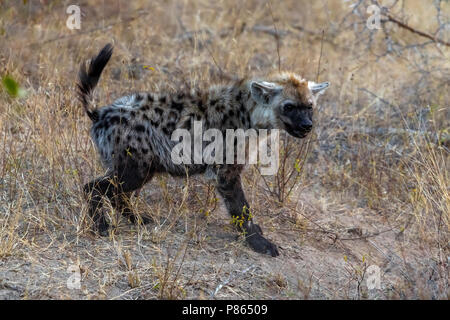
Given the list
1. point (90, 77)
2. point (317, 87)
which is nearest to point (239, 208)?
point (317, 87)

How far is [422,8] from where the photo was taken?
990cm

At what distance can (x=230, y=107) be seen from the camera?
476 centimetres

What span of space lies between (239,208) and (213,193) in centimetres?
41

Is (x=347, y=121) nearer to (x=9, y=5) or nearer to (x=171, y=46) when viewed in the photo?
(x=171, y=46)

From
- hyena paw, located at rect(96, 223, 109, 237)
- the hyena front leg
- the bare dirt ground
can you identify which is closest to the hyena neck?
the hyena front leg

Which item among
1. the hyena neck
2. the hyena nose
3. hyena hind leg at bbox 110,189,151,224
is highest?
the hyena neck

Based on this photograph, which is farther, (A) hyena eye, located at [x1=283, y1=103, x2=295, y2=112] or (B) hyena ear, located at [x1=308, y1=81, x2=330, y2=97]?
(B) hyena ear, located at [x1=308, y1=81, x2=330, y2=97]

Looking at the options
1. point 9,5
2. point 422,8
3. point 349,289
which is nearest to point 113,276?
point 349,289

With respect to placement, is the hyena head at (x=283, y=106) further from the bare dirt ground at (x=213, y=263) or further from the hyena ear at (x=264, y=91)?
the bare dirt ground at (x=213, y=263)

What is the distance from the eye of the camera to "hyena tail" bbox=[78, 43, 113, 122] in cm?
446

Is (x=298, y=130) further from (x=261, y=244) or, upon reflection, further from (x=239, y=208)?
(x=261, y=244)

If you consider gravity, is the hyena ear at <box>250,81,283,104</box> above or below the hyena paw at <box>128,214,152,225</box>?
above

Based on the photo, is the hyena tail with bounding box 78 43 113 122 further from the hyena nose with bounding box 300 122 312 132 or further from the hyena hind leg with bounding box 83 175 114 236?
the hyena nose with bounding box 300 122 312 132
